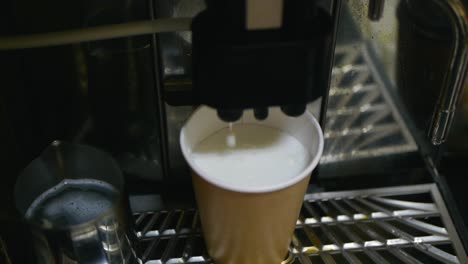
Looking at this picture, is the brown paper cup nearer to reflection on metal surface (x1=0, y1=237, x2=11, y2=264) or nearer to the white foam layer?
the white foam layer

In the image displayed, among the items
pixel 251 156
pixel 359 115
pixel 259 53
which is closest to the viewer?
pixel 259 53

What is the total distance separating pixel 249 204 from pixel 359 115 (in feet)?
0.78

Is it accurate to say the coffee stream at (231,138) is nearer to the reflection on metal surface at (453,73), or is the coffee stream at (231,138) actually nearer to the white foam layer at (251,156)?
the white foam layer at (251,156)

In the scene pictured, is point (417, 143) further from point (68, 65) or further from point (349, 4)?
point (68, 65)

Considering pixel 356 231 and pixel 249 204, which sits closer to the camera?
pixel 249 204

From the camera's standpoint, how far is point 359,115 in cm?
65

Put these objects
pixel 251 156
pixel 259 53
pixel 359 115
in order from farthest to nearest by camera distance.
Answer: pixel 359 115 → pixel 251 156 → pixel 259 53

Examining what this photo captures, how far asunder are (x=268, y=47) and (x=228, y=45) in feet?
0.09

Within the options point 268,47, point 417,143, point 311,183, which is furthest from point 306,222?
point 268,47

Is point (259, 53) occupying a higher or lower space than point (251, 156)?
higher

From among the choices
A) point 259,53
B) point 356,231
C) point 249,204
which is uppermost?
point 259,53

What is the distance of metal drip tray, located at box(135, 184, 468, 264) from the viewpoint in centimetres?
58

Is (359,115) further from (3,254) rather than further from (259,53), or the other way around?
(3,254)

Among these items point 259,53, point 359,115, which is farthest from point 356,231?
point 259,53
